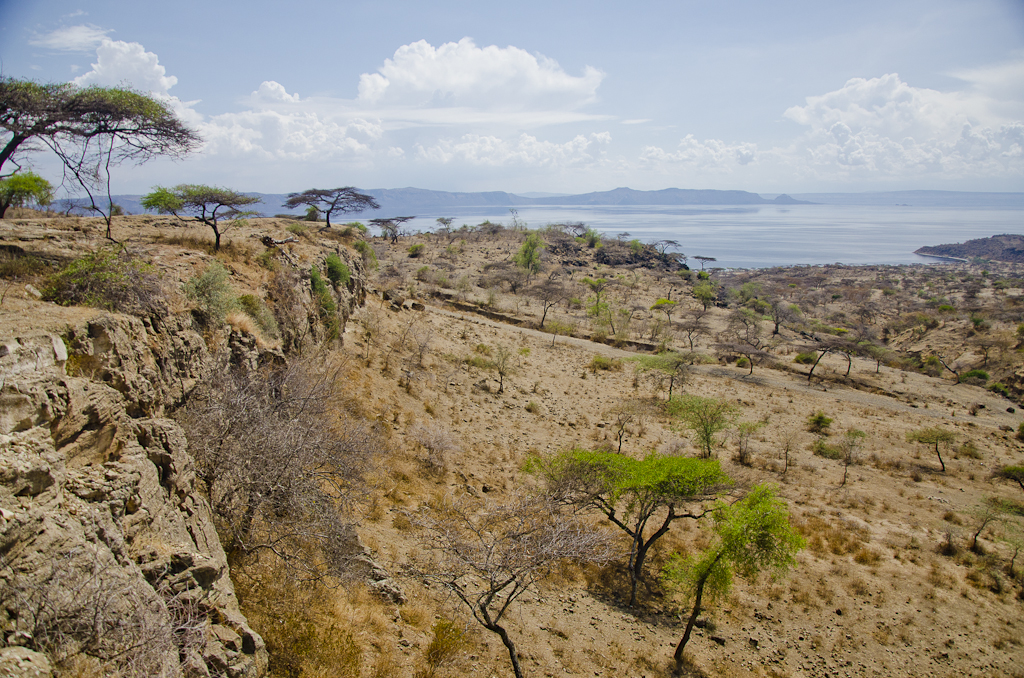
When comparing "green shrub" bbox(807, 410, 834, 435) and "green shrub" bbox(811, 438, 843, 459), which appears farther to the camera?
"green shrub" bbox(807, 410, 834, 435)

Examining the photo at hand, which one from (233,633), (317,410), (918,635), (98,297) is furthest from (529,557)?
(918,635)

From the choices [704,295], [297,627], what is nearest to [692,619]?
[297,627]

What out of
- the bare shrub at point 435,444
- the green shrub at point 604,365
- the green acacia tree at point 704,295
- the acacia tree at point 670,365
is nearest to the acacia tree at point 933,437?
the acacia tree at point 670,365

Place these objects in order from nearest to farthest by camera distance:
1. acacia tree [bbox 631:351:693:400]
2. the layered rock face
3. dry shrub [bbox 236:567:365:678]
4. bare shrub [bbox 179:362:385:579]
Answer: the layered rock face
dry shrub [bbox 236:567:365:678]
bare shrub [bbox 179:362:385:579]
acacia tree [bbox 631:351:693:400]

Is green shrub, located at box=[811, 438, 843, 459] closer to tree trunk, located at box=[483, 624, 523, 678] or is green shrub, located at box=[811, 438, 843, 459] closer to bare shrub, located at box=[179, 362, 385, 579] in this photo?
tree trunk, located at box=[483, 624, 523, 678]

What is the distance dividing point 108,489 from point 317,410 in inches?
189

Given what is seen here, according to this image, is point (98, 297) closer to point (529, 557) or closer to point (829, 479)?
point (529, 557)

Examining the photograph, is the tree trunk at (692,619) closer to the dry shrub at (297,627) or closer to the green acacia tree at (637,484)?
the green acacia tree at (637,484)

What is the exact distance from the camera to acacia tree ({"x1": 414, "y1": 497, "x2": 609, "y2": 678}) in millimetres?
6426

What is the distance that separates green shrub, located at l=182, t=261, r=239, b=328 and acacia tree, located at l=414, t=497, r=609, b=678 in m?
6.21

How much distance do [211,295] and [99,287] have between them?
8.29 feet

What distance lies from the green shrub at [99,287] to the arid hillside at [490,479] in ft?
0.19

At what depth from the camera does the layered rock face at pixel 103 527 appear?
3.58 m

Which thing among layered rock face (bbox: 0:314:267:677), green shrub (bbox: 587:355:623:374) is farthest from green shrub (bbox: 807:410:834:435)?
layered rock face (bbox: 0:314:267:677)
